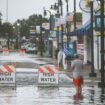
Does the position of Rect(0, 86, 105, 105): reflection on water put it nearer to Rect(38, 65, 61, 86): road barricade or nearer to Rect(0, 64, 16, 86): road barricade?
Rect(38, 65, 61, 86): road barricade

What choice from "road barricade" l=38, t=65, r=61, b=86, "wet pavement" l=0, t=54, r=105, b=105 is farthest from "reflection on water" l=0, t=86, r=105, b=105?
"road barricade" l=38, t=65, r=61, b=86

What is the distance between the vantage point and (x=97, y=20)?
105 feet

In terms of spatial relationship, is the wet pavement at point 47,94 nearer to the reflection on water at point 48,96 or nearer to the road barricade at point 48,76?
the reflection on water at point 48,96

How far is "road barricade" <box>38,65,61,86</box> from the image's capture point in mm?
27719

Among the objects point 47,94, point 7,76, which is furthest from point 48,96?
point 7,76

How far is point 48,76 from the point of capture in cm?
2783

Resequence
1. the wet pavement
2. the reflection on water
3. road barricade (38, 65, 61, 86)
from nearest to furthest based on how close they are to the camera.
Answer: the reflection on water < the wet pavement < road barricade (38, 65, 61, 86)

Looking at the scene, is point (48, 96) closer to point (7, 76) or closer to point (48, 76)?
point (48, 76)

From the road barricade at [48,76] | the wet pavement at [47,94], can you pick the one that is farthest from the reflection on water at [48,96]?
the road barricade at [48,76]

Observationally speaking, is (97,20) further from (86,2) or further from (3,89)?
(3,89)

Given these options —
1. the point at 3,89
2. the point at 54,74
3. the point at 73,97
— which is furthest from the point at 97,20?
the point at 73,97

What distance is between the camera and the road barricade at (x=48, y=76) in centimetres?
2772

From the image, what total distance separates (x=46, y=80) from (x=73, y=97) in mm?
6018

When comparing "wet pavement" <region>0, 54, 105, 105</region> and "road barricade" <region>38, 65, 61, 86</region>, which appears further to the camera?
"road barricade" <region>38, 65, 61, 86</region>
